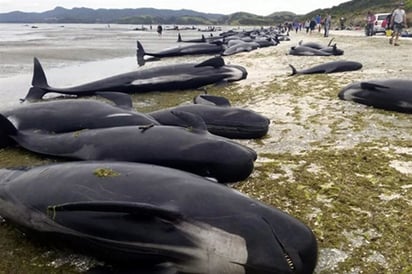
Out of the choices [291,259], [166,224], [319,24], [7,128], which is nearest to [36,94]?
[7,128]

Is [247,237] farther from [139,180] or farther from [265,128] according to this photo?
[265,128]

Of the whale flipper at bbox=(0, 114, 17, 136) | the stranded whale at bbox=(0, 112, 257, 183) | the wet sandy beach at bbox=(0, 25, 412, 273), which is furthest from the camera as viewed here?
the whale flipper at bbox=(0, 114, 17, 136)

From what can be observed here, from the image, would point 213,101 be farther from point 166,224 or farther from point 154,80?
point 166,224

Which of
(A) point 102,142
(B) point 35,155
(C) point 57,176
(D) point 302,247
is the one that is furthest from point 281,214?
(B) point 35,155

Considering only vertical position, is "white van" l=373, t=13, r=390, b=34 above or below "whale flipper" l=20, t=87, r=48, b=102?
above

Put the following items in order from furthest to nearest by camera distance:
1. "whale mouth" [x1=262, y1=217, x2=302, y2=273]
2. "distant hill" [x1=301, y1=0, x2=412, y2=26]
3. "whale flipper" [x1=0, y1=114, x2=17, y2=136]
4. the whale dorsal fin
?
"distant hill" [x1=301, y1=0, x2=412, y2=26] → the whale dorsal fin → "whale flipper" [x1=0, y1=114, x2=17, y2=136] → "whale mouth" [x1=262, y1=217, x2=302, y2=273]

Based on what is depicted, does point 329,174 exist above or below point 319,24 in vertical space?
below

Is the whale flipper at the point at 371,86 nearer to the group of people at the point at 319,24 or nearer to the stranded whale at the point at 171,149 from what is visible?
the stranded whale at the point at 171,149

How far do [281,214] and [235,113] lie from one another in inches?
131

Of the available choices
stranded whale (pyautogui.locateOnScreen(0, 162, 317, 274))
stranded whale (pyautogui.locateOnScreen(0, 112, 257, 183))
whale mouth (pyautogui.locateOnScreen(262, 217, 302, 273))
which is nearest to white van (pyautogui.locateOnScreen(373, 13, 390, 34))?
stranded whale (pyautogui.locateOnScreen(0, 112, 257, 183))

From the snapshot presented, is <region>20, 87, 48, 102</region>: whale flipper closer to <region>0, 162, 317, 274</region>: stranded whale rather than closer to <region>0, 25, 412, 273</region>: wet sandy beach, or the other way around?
<region>0, 25, 412, 273</region>: wet sandy beach

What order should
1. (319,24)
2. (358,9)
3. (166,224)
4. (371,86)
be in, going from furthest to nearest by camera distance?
(358,9)
(319,24)
(371,86)
(166,224)

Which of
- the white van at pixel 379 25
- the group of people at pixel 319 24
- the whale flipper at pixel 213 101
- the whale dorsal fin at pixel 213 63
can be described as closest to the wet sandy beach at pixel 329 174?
the whale dorsal fin at pixel 213 63

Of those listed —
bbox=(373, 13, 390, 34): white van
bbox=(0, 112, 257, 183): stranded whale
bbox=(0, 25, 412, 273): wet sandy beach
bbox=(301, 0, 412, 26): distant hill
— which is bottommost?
bbox=(0, 25, 412, 273): wet sandy beach
